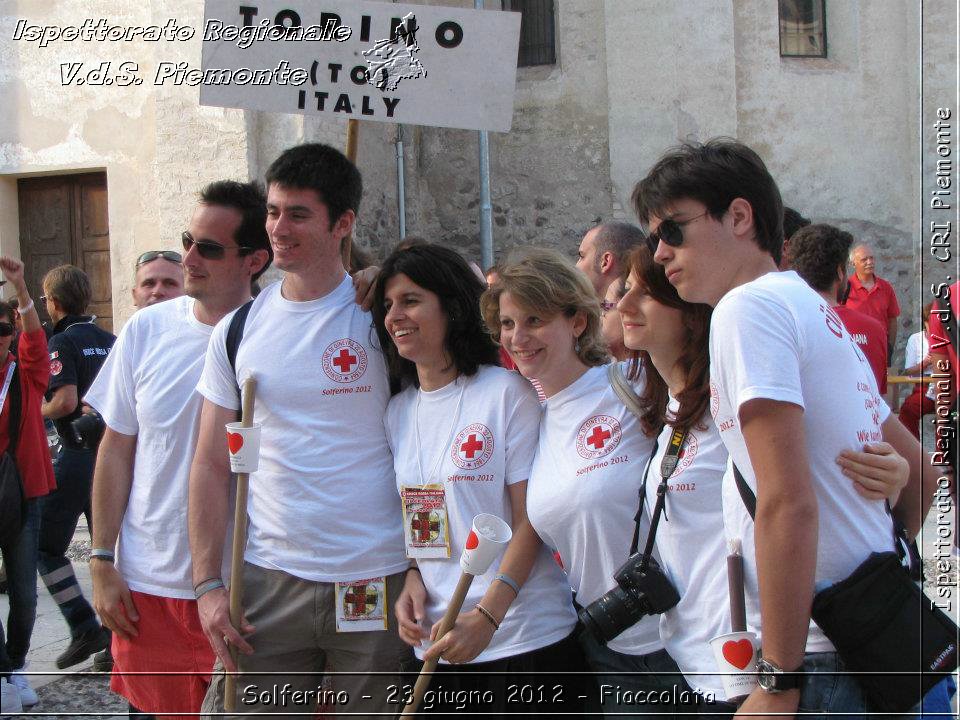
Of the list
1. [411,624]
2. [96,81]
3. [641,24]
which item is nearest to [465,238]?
Answer: [641,24]

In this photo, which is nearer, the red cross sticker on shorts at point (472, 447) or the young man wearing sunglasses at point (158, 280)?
the red cross sticker on shorts at point (472, 447)

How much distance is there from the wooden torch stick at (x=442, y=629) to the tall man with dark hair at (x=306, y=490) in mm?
259

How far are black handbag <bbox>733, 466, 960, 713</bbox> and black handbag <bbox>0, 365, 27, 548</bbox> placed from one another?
405cm

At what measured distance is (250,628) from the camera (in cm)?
293

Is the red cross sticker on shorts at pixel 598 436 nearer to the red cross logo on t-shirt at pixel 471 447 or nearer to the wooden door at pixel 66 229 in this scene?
the red cross logo on t-shirt at pixel 471 447

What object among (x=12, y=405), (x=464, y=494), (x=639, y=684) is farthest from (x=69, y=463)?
(x=639, y=684)

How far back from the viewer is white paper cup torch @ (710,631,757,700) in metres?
1.93

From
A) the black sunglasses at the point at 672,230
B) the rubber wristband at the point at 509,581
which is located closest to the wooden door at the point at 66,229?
A: the rubber wristband at the point at 509,581

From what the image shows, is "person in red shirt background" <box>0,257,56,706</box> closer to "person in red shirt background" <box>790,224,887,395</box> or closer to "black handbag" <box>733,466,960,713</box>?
"person in red shirt background" <box>790,224,887,395</box>

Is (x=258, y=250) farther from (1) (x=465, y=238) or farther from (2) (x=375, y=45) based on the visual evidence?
(1) (x=465, y=238)

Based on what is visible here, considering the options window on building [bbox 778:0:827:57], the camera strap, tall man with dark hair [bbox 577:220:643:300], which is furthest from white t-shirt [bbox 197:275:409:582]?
window on building [bbox 778:0:827:57]

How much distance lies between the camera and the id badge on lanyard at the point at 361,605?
289 cm

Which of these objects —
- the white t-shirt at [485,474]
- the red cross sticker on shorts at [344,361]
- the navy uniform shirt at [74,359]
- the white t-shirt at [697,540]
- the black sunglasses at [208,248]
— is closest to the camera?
the white t-shirt at [697,540]

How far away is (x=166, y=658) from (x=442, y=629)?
121 centimetres
